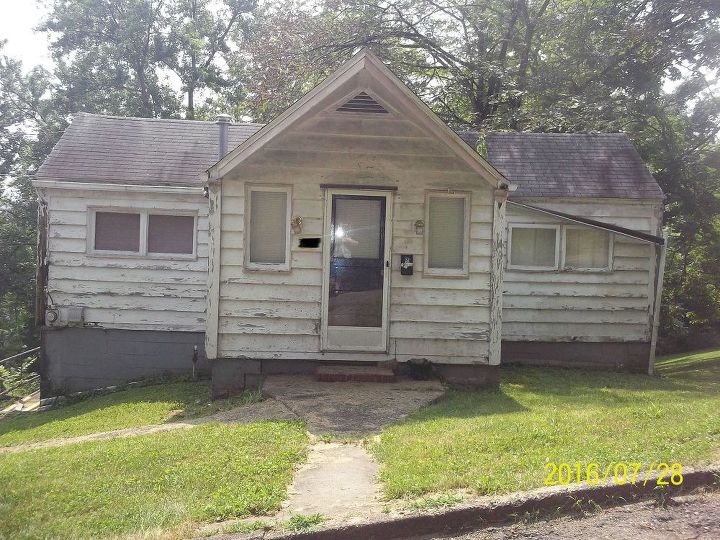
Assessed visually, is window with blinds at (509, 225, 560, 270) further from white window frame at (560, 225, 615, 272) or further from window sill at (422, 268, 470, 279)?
window sill at (422, 268, 470, 279)

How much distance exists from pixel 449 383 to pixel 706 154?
1177 cm

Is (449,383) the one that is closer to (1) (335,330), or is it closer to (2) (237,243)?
(1) (335,330)

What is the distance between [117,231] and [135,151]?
184 cm

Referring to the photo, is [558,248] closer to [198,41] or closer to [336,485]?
[336,485]

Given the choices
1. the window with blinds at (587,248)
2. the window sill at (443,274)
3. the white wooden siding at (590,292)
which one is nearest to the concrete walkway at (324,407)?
the window sill at (443,274)

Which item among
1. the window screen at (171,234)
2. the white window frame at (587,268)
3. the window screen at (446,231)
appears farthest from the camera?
the white window frame at (587,268)

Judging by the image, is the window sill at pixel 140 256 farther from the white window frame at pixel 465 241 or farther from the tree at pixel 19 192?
the tree at pixel 19 192

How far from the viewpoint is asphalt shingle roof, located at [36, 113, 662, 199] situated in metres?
11.9

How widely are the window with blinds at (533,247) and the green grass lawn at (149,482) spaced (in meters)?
7.02

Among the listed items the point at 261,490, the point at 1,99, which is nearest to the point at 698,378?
the point at 261,490

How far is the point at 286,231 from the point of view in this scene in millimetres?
8844

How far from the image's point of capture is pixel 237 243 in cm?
873

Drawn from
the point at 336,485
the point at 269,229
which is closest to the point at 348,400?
the point at 269,229

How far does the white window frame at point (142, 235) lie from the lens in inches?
460
